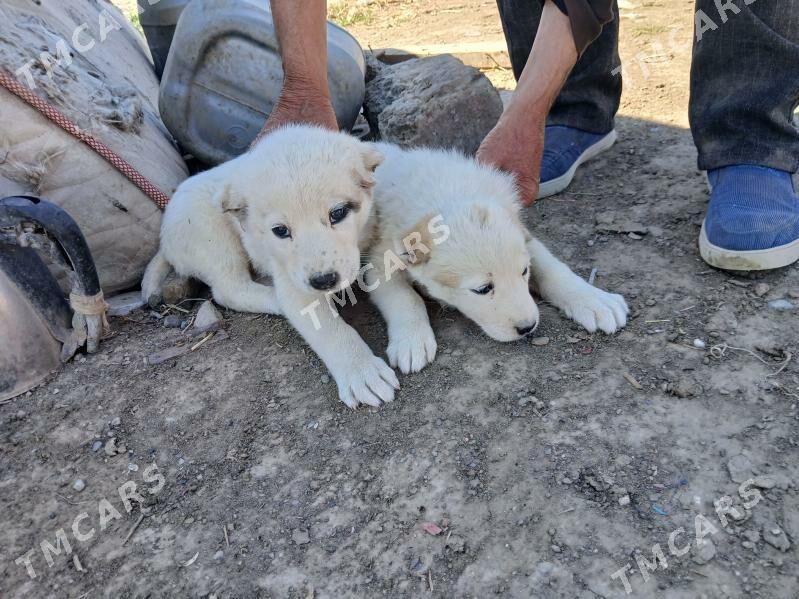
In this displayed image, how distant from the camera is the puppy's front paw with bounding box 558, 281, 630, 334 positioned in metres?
2.56

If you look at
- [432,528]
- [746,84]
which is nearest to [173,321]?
[432,528]

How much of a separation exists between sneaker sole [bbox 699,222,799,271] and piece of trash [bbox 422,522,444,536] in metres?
1.75

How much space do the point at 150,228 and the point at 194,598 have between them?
2114mm

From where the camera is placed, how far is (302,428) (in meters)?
2.35

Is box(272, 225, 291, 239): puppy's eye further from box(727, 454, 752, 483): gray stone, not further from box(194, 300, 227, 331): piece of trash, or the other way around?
box(727, 454, 752, 483): gray stone

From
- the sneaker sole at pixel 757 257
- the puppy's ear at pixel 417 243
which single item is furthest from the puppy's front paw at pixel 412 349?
the sneaker sole at pixel 757 257

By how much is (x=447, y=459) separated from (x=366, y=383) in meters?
0.48

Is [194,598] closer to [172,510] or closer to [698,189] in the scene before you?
[172,510]

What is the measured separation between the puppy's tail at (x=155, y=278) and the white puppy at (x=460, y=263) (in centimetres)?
115

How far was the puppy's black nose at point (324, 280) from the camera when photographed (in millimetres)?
2318

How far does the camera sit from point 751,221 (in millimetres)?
2730

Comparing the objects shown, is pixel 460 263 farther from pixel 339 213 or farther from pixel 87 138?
pixel 87 138

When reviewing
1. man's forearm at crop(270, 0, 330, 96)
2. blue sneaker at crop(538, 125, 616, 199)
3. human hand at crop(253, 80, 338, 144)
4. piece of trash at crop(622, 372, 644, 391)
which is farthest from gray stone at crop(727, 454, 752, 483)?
man's forearm at crop(270, 0, 330, 96)

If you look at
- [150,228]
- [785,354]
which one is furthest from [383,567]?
[150,228]
